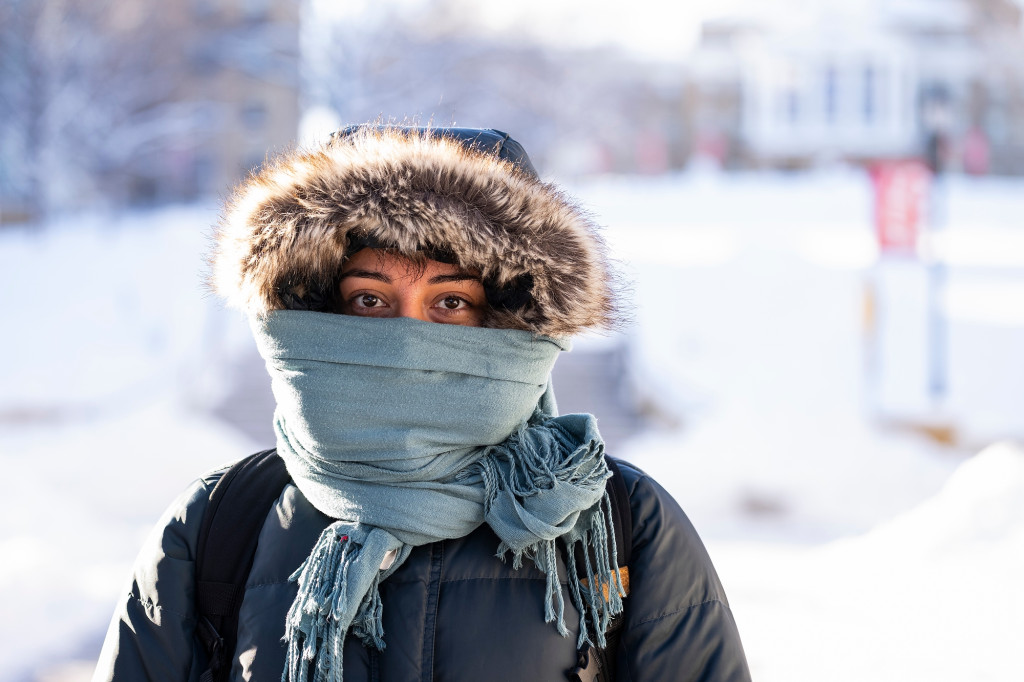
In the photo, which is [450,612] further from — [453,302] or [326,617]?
[453,302]

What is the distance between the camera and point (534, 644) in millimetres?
1630

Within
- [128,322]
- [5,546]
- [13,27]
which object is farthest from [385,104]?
[5,546]

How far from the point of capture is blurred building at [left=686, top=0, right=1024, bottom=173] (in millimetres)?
41250

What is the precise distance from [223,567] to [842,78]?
45373 mm

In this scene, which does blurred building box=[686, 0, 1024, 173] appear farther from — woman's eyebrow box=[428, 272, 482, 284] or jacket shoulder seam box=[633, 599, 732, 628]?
jacket shoulder seam box=[633, 599, 732, 628]

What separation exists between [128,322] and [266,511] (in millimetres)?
15187

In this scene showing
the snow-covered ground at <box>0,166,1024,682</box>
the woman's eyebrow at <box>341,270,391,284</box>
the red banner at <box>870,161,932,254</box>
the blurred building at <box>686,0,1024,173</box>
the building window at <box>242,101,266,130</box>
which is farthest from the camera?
the blurred building at <box>686,0,1024,173</box>

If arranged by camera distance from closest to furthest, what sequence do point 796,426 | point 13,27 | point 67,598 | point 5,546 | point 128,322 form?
point 67,598 < point 5,546 < point 796,426 < point 128,322 < point 13,27

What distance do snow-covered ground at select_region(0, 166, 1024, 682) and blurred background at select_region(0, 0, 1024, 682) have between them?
4cm

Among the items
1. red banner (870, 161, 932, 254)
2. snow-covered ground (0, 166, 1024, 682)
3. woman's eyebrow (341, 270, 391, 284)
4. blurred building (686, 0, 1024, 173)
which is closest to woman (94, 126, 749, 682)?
woman's eyebrow (341, 270, 391, 284)

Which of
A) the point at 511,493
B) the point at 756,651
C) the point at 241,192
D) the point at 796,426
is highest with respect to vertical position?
the point at 241,192

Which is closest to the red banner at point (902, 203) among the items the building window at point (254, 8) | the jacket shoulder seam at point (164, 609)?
the jacket shoulder seam at point (164, 609)

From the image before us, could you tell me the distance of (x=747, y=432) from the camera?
1038 cm

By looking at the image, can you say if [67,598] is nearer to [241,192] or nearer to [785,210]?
[241,192]
